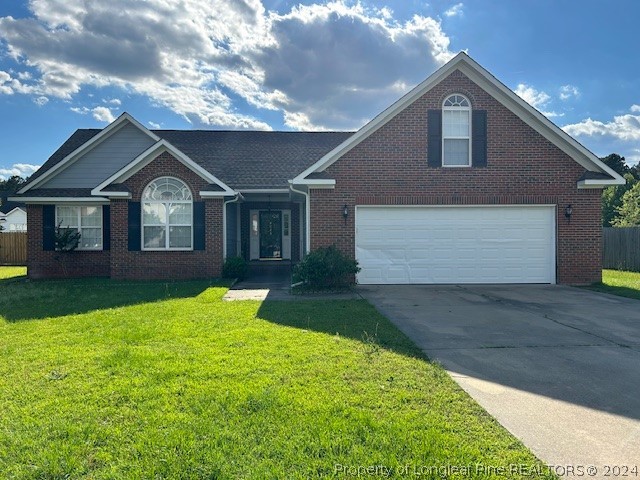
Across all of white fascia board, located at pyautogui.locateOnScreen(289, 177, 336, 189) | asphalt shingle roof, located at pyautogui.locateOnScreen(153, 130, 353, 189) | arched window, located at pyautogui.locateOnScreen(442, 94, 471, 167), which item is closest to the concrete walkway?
white fascia board, located at pyautogui.locateOnScreen(289, 177, 336, 189)

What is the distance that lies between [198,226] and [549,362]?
1103 cm

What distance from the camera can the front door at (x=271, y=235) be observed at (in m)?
18.7

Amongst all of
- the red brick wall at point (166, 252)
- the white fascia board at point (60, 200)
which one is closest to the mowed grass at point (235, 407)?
the red brick wall at point (166, 252)

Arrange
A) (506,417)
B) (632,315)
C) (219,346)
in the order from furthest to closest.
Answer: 1. (632,315)
2. (219,346)
3. (506,417)

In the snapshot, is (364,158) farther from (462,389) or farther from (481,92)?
(462,389)

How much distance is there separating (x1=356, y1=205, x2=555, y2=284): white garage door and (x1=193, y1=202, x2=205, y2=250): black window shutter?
546 cm

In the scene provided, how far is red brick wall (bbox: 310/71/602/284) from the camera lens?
39.2ft

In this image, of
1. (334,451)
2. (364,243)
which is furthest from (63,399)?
(364,243)

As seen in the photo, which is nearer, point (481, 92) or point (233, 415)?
point (233, 415)

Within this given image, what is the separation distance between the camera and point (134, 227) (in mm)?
13391

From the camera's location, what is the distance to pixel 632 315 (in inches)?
308

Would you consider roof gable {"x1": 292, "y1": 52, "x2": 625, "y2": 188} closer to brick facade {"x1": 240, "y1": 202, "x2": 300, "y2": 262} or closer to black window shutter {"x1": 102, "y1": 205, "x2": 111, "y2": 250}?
brick facade {"x1": 240, "y1": 202, "x2": 300, "y2": 262}

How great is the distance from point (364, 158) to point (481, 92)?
3928mm

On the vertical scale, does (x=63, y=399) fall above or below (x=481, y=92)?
below
